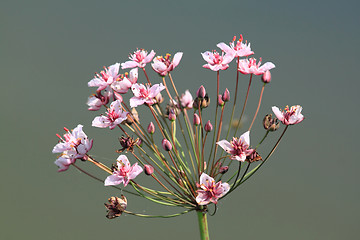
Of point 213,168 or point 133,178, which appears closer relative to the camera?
point 133,178

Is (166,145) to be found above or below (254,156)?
above

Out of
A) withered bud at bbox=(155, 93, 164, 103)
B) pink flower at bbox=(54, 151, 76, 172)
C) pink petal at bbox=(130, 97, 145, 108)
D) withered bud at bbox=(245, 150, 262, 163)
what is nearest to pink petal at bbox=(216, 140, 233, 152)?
withered bud at bbox=(245, 150, 262, 163)

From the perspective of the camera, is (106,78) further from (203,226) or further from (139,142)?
(203,226)

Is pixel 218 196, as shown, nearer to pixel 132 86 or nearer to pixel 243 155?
pixel 243 155

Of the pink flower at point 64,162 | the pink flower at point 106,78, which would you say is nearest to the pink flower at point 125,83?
the pink flower at point 106,78

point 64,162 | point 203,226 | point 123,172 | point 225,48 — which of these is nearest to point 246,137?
point 225,48

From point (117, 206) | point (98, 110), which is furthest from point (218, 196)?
point (98, 110)
